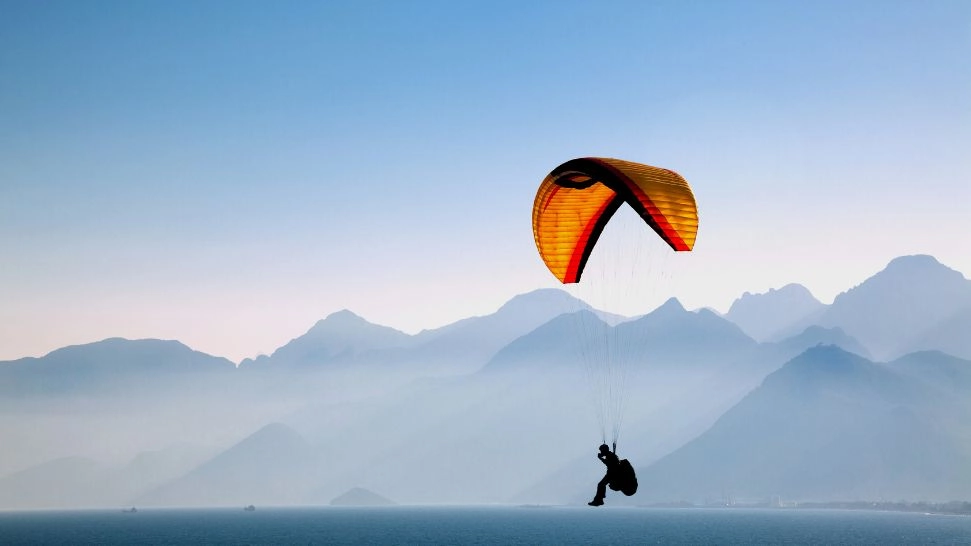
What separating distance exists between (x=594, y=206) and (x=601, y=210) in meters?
0.31

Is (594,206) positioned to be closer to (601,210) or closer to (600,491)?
(601,210)

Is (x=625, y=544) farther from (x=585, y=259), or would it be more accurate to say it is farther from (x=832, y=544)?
(x=585, y=259)

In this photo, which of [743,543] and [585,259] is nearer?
[585,259]

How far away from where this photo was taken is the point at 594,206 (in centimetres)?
3728

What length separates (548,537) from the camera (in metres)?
196

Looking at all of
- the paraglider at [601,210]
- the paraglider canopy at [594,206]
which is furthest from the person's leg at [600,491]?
the paraglider canopy at [594,206]

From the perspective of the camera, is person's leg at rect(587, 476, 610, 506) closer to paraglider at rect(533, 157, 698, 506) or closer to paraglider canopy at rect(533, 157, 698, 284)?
paraglider at rect(533, 157, 698, 506)

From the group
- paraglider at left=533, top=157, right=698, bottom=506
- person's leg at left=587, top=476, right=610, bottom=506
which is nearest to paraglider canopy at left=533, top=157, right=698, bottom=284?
paraglider at left=533, top=157, right=698, bottom=506

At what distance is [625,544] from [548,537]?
95.3ft

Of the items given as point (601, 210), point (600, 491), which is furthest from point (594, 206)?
point (600, 491)

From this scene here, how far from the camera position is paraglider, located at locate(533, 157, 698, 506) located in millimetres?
31375

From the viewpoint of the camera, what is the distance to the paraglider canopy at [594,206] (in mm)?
31656

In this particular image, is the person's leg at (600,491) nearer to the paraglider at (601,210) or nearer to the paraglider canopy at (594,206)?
the paraglider at (601,210)

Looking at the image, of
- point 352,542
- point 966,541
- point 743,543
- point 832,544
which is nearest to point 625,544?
point 743,543
